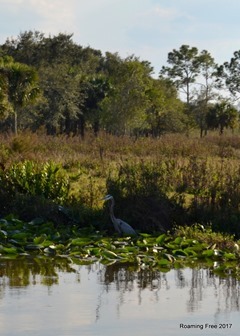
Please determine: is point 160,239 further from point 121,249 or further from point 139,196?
point 139,196

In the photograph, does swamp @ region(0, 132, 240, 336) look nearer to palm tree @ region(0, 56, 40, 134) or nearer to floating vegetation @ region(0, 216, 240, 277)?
floating vegetation @ region(0, 216, 240, 277)

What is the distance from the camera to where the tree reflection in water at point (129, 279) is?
10812 mm

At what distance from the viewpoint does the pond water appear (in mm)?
8961

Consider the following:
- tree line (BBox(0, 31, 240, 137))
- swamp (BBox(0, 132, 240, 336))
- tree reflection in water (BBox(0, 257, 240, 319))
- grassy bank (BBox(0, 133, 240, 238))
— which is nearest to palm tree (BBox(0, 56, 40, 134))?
tree line (BBox(0, 31, 240, 137))

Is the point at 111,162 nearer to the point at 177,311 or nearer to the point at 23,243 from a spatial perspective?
the point at 23,243

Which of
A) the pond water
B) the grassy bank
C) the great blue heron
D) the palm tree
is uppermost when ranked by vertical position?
the palm tree

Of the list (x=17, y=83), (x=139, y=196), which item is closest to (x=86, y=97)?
(x=17, y=83)

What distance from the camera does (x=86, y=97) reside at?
2323 inches

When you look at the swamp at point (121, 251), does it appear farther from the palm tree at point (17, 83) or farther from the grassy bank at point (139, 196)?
the palm tree at point (17, 83)

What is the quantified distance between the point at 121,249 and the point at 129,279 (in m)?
1.82

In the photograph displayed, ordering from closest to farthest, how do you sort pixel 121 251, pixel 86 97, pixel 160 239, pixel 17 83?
pixel 121 251
pixel 160 239
pixel 17 83
pixel 86 97

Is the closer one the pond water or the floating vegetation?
the pond water

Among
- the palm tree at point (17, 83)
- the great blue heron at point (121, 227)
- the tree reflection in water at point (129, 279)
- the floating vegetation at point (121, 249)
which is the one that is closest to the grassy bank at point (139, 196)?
the great blue heron at point (121, 227)

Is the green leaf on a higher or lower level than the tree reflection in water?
higher
